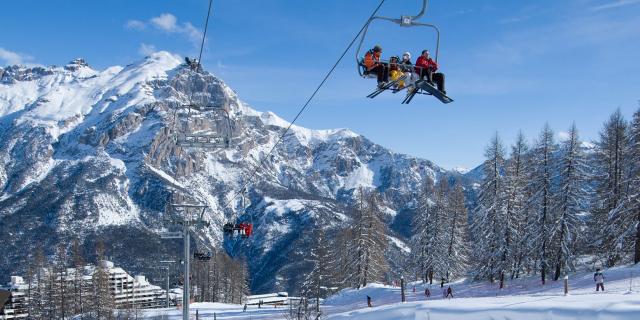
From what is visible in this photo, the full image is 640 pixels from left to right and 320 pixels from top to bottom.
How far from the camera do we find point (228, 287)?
98625 mm

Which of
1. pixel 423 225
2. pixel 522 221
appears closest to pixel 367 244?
pixel 423 225

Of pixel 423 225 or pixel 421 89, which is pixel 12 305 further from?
pixel 421 89

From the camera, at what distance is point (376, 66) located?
11703 mm

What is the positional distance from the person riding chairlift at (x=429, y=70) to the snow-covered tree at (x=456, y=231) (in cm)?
4413

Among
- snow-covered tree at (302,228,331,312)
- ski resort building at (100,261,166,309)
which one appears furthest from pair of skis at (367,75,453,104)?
ski resort building at (100,261,166,309)

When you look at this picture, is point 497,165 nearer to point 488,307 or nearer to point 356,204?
point 356,204

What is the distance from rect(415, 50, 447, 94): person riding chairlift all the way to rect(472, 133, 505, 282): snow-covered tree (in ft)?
119

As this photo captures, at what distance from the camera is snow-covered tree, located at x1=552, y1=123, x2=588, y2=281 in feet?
132

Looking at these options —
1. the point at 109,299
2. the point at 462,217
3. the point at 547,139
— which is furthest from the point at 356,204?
the point at 109,299

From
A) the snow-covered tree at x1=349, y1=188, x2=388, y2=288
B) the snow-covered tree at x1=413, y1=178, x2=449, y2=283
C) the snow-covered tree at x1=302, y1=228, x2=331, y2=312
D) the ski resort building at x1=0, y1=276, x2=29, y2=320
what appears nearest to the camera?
the snow-covered tree at x1=302, y1=228, x2=331, y2=312

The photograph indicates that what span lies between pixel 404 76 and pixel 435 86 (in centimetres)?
78

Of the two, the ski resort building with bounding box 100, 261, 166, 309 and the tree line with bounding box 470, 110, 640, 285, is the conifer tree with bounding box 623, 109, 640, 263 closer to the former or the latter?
the tree line with bounding box 470, 110, 640, 285

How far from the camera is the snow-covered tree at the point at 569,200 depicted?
132ft

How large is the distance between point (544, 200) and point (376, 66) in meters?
34.5
